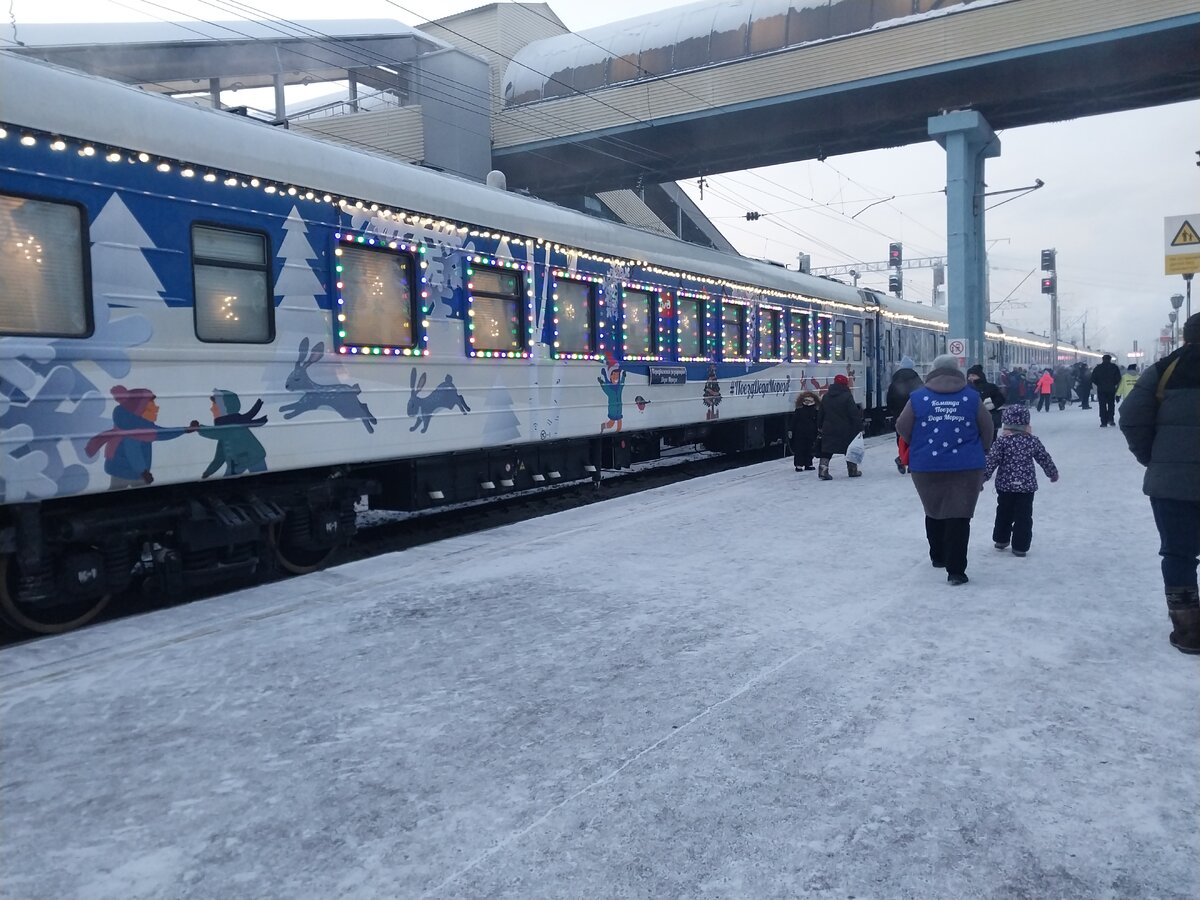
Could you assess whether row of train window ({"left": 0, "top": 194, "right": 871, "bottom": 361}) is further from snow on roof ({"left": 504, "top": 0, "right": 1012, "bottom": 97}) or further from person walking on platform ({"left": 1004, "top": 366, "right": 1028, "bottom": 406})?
person walking on platform ({"left": 1004, "top": 366, "right": 1028, "bottom": 406})

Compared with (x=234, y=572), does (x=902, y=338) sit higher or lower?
higher

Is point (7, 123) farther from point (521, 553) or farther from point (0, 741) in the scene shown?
point (521, 553)

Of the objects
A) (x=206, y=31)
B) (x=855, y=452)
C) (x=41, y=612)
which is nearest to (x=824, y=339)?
(x=855, y=452)

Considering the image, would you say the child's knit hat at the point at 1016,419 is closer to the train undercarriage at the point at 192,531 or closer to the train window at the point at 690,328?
the train undercarriage at the point at 192,531

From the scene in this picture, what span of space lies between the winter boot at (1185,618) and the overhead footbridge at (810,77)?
17271 mm

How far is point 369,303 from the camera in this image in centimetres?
741

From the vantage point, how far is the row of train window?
5113 mm

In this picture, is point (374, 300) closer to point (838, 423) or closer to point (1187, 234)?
point (838, 423)

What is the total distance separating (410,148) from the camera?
83.5 ft

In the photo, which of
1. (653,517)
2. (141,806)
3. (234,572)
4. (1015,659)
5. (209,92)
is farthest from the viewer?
(209,92)

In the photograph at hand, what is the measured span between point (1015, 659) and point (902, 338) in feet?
62.7

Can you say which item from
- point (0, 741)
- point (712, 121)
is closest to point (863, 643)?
point (0, 741)

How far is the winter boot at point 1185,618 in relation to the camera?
4309 millimetres

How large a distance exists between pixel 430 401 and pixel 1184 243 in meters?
8.27
